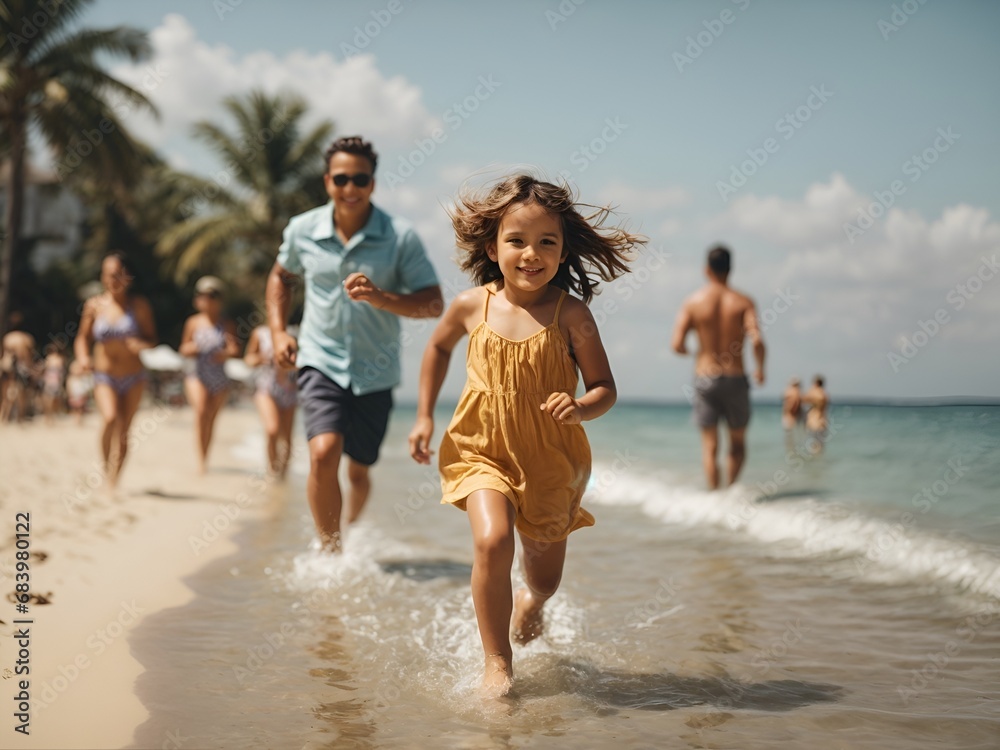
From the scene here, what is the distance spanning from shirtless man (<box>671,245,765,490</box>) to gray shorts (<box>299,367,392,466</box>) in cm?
444

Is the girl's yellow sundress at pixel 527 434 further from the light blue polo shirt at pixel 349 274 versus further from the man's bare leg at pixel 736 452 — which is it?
the man's bare leg at pixel 736 452

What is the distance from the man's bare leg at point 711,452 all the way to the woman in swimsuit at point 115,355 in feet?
17.5

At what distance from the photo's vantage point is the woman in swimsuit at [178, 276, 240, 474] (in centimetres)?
1048

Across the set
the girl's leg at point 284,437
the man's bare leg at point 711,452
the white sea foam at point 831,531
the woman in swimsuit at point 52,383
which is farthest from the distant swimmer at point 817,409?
the woman in swimsuit at point 52,383

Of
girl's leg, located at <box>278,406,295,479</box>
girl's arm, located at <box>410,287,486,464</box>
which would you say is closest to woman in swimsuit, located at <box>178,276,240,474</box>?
girl's leg, located at <box>278,406,295,479</box>

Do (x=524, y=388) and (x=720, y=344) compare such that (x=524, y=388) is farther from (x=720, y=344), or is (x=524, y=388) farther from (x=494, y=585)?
(x=720, y=344)

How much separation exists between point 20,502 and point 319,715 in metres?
5.12

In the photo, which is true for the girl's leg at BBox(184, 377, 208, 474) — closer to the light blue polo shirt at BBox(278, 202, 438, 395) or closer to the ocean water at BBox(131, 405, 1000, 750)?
the ocean water at BBox(131, 405, 1000, 750)

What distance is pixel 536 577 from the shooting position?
3.92m

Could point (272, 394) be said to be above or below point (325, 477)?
above

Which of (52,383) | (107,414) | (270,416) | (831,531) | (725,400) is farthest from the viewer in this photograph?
(52,383)

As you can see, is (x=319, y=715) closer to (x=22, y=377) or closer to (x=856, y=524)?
(x=856, y=524)

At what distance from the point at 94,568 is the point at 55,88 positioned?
20.2m

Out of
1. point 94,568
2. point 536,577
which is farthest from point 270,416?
point 536,577
